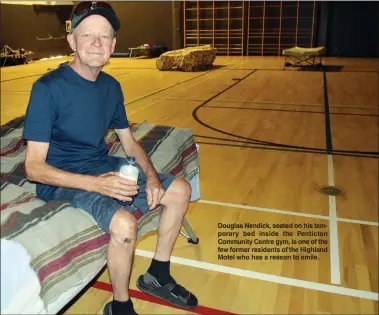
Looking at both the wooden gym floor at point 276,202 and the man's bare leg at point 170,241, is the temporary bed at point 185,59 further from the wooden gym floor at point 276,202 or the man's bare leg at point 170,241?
the man's bare leg at point 170,241

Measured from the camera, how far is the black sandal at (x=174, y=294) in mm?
1722

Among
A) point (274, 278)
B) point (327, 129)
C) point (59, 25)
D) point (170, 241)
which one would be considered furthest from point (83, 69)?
point (59, 25)

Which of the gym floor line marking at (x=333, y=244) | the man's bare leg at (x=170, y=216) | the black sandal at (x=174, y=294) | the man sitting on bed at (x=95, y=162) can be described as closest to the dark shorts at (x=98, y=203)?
the man sitting on bed at (x=95, y=162)

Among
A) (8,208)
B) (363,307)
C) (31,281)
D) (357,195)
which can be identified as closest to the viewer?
(31,281)

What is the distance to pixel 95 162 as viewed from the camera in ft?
5.54

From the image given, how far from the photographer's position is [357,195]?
2809 millimetres

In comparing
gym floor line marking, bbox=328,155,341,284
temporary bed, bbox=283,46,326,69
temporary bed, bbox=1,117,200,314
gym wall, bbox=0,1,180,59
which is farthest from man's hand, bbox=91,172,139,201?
gym wall, bbox=0,1,180,59

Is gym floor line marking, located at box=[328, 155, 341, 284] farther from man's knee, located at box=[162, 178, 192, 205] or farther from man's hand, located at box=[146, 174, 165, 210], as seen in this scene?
man's hand, located at box=[146, 174, 165, 210]

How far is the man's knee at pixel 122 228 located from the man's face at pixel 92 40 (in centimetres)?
60

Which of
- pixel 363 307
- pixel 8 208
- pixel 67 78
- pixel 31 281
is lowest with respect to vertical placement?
pixel 363 307

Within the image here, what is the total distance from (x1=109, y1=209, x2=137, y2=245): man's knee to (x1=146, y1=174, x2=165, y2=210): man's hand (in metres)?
0.21

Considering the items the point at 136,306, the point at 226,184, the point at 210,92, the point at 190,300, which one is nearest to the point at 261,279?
the point at 190,300

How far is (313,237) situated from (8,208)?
1.68 m

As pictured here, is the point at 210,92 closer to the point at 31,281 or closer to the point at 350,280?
the point at 350,280
